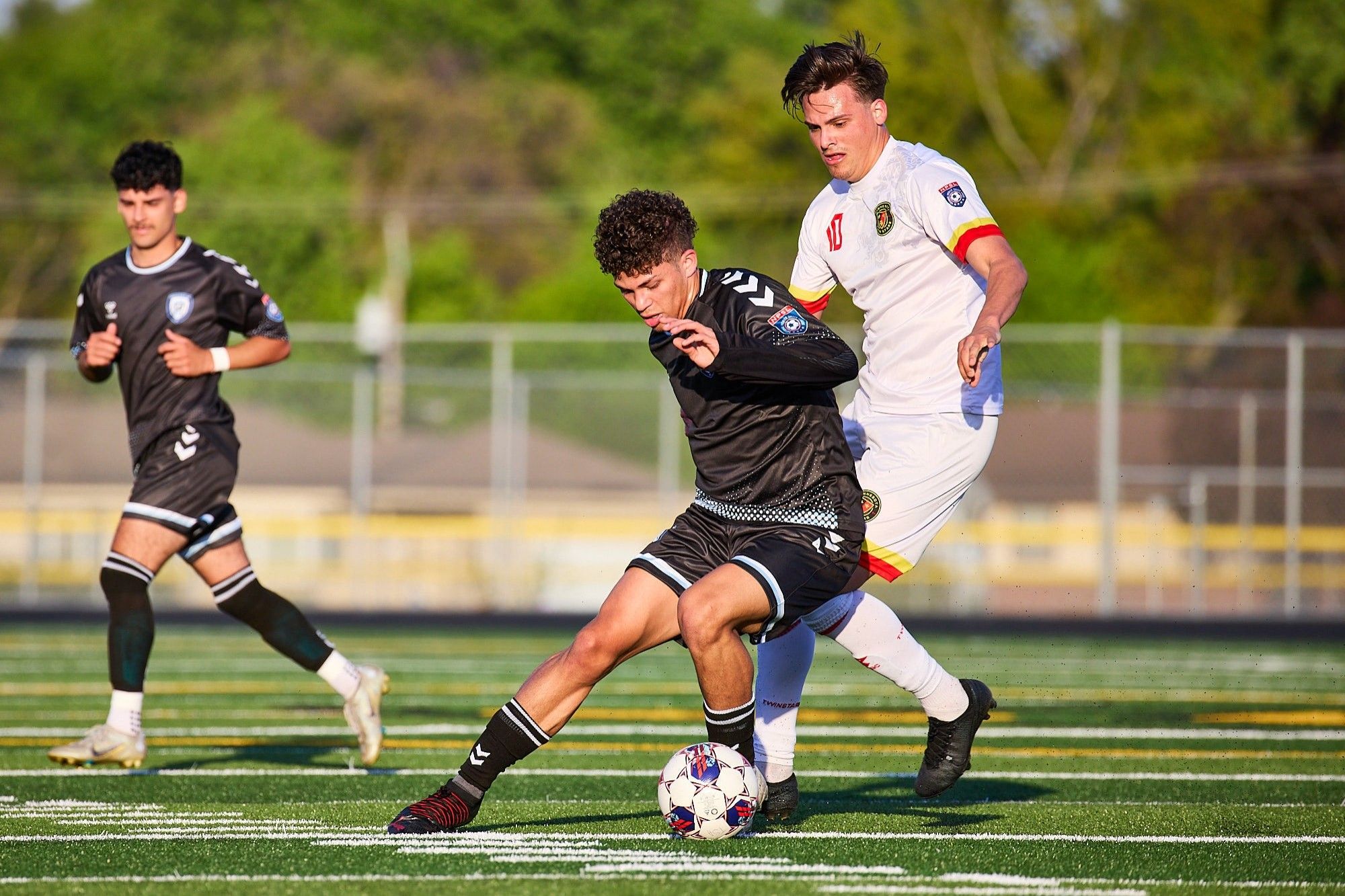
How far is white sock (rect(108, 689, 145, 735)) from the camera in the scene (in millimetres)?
6136

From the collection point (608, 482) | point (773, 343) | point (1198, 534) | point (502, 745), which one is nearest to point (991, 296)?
point (773, 343)

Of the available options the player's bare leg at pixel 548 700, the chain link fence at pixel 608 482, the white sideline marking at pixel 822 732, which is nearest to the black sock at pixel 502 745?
the player's bare leg at pixel 548 700

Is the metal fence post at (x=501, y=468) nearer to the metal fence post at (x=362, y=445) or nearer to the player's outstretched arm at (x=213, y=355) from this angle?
the metal fence post at (x=362, y=445)

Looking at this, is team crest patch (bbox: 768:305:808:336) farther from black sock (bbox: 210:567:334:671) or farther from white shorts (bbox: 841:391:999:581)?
black sock (bbox: 210:567:334:671)

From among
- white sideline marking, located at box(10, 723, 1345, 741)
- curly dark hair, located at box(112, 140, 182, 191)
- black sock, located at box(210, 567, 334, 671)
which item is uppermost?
curly dark hair, located at box(112, 140, 182, 191)

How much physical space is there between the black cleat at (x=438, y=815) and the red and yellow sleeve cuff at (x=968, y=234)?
6.80 ft

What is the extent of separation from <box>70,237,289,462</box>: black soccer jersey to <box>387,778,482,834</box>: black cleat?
221cm

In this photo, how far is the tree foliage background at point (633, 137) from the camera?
118ft

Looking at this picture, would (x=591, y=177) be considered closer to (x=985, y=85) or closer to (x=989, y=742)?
(x=985, y=85)

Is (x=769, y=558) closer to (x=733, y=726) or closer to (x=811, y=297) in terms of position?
(x=733, y=726)

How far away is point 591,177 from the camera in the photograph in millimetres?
42625

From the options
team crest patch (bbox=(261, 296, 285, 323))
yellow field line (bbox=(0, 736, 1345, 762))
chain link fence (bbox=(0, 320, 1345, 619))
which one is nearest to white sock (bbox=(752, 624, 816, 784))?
yellow field line (bbox=(0, 736, 1345, 762))

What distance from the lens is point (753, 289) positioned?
195 inches

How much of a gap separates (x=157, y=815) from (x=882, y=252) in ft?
8.85
